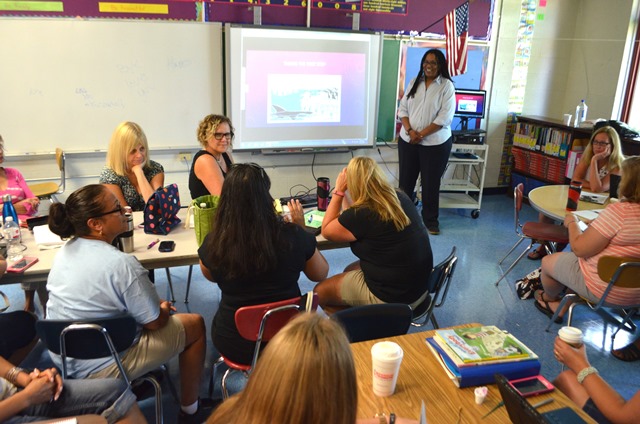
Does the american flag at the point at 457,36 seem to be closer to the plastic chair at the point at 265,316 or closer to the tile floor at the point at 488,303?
the tile floor at the point at 488,303

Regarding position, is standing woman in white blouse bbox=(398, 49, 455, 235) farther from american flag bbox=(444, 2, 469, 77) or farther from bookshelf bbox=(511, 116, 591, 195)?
bookshelf bbox=(511, 116, 591, 195)

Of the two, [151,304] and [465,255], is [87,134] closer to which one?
[151,304]

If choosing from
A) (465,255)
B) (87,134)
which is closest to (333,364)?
(465,255)

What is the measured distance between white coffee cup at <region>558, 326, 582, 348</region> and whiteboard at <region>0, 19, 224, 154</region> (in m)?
4.05

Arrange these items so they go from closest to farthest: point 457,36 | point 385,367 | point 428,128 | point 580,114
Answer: point 385,367 → point 428,128 → point 457,36 → point 580,114

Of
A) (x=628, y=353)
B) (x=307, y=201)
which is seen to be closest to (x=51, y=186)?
(x=307, y=201)

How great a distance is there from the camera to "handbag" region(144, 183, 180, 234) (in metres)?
2.69

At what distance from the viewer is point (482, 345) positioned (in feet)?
5.22

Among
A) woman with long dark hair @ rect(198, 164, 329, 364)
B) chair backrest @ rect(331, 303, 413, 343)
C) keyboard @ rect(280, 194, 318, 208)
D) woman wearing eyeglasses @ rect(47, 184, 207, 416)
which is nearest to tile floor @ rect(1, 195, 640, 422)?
woman wearing eyeglasses @ rect(47, 184, 207, 416)

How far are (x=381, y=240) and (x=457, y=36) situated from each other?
3.71 m

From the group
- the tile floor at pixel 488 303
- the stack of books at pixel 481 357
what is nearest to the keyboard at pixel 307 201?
the tile floor at pixel 488 303

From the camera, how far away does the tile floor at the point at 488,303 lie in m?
2.90

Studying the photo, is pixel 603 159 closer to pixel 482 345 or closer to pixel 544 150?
pixel 544 150

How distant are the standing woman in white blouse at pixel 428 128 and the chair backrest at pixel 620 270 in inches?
97.0
